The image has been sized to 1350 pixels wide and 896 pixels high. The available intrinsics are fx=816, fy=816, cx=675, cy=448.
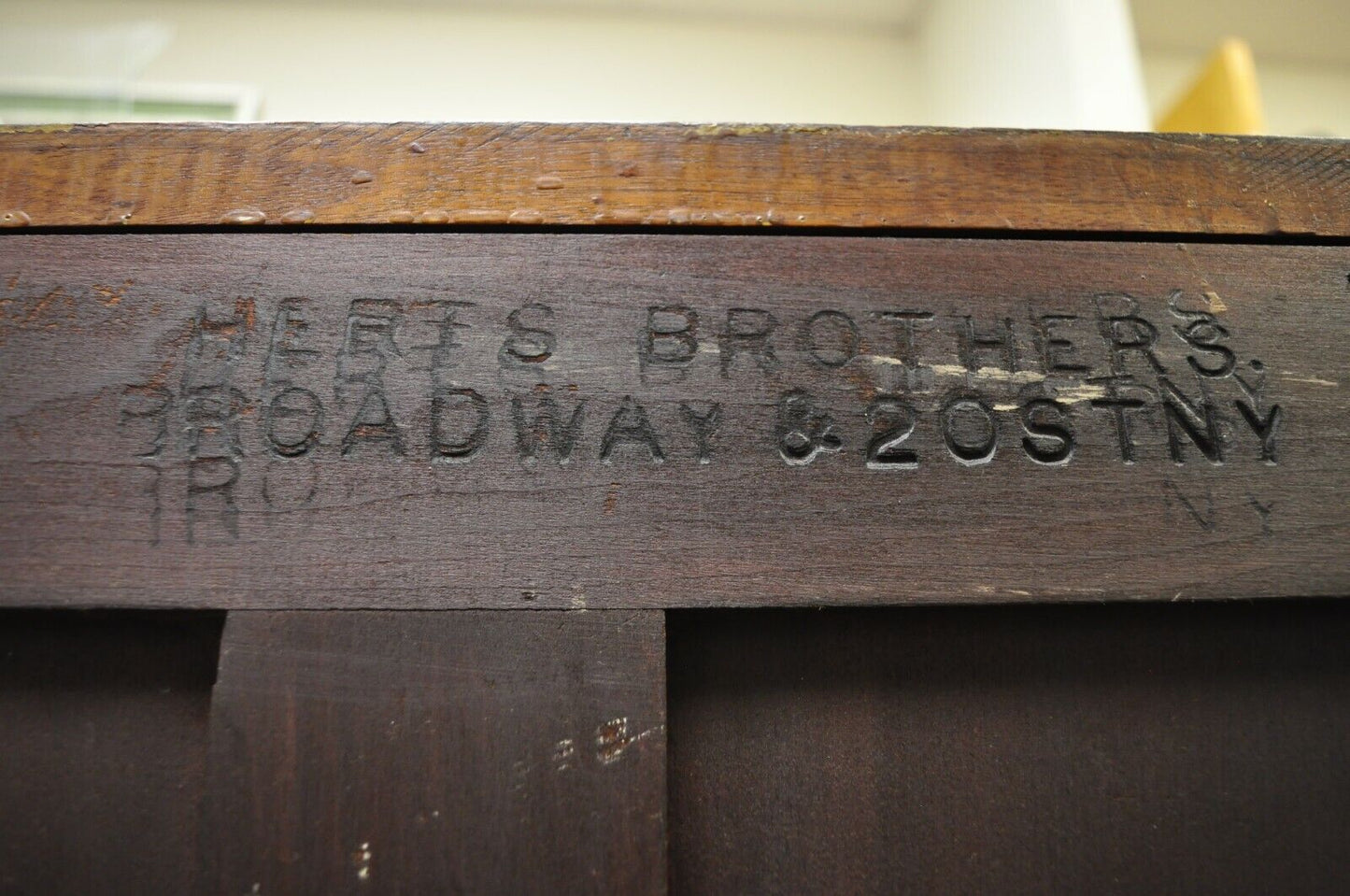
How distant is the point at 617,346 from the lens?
0.45 m

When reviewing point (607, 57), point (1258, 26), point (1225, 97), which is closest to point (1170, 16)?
point (1258, 26)

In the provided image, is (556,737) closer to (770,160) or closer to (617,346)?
(617,346)

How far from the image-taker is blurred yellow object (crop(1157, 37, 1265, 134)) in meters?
1.14

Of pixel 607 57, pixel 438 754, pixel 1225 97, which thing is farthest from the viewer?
pixel 607 57

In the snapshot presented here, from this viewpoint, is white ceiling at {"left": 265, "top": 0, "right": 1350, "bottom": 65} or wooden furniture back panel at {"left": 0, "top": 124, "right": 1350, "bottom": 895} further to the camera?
white ceiling at {"left": 265, "top": 0, "right": 1350, "bottom": 65}

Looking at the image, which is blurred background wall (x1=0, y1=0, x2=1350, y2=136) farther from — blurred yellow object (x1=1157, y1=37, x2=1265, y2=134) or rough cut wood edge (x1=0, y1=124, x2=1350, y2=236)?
rough cut wood edge (x1=0, y1=124, x2=1350, y2=236)

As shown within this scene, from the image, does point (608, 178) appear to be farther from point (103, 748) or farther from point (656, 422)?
point (103, 748)

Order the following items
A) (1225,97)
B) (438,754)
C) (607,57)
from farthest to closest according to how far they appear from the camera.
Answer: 1. (607,57)
2. (1225,97)
3. (438,754)

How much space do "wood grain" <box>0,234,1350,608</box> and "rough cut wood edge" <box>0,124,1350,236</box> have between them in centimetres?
2

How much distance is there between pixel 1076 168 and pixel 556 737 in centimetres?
43

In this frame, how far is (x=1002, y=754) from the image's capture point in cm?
46

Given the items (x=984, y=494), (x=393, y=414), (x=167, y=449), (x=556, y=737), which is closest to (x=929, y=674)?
(x=984, y=494)

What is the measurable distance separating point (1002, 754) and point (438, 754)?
1.01ft

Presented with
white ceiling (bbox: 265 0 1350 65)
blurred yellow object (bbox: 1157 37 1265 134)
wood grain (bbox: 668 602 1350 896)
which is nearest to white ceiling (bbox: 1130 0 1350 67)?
white ceiling (bbox: 265 0 1350 65)
